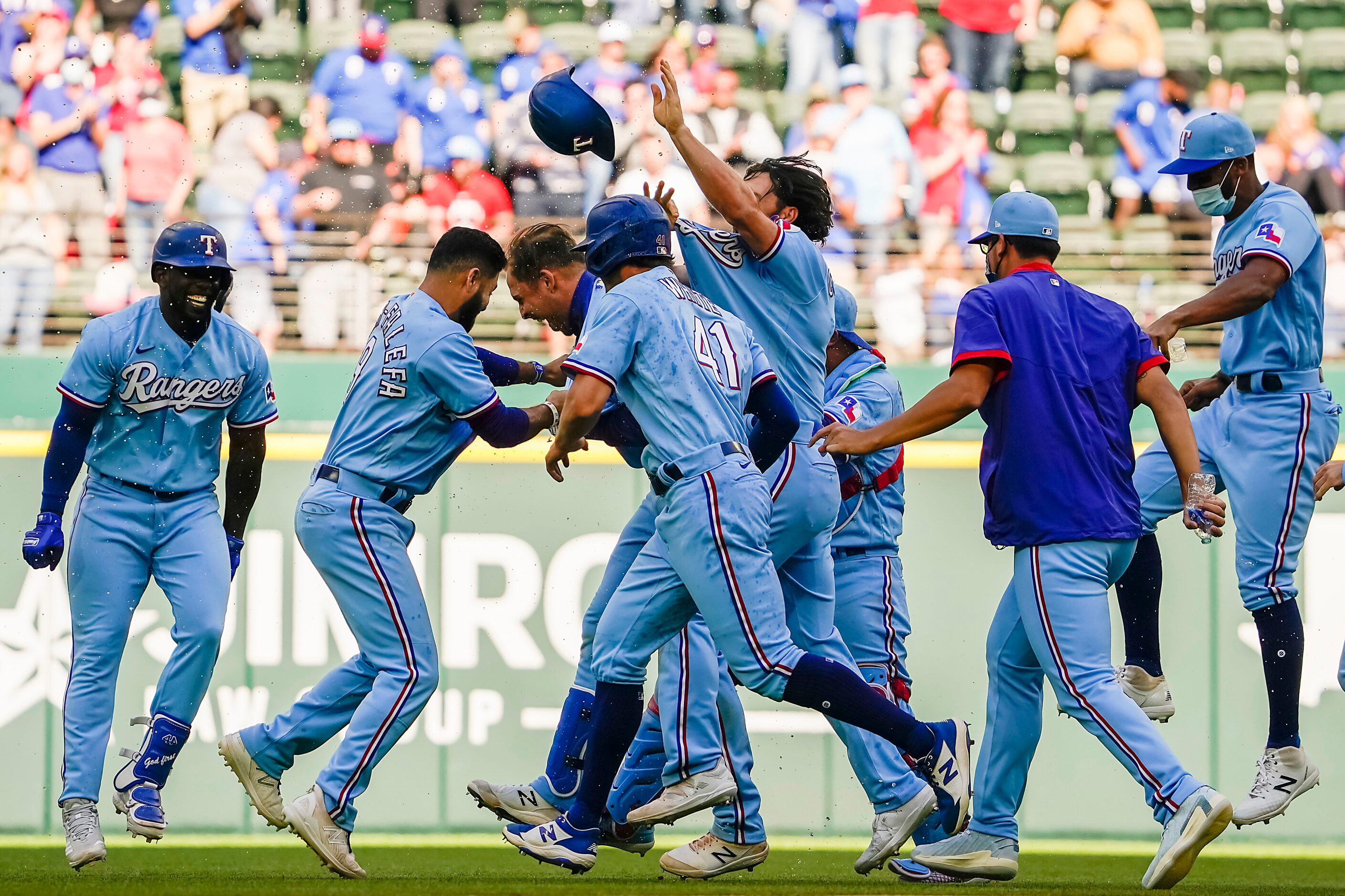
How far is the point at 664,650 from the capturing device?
5.41 meters

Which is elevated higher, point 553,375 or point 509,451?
point 553,375

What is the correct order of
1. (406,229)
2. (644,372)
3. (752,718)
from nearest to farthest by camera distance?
(644,372)
(752,718)
(406,229)

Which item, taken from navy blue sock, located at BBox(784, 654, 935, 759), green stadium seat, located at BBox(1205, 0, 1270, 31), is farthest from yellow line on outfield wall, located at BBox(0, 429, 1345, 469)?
green stadium seat, located at BBox(1205, 0, 1270, 31)

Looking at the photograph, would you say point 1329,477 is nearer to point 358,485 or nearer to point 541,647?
point 358,485

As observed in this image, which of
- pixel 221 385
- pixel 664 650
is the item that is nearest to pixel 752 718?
pixel 664 650

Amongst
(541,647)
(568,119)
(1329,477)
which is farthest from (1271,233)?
(541,647)

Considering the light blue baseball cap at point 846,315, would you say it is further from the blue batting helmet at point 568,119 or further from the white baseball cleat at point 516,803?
the white baseball cleat at point 516,803

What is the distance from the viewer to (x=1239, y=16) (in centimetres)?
1159

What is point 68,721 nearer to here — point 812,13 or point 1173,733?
point 1173,733

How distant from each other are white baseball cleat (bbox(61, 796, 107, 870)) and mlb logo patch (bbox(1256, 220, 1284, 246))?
178 inches

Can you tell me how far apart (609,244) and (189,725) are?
2394 millimetres

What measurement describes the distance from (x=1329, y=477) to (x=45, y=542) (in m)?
4.36

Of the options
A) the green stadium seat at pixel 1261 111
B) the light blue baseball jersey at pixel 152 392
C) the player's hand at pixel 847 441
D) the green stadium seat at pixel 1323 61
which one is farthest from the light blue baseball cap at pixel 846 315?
the green stadium seat at pixel 1323 61

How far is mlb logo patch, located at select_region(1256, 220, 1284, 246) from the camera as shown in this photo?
578 centimetres
